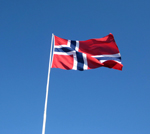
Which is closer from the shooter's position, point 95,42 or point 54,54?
point 54,54

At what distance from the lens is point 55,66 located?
72.8 feet

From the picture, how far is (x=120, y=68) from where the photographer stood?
23.3m

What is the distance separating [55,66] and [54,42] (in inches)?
97.7

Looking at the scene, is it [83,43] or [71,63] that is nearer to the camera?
[71,63]

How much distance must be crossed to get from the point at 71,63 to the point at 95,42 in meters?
3.12

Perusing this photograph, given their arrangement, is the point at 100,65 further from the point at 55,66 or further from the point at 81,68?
the point at 55,66

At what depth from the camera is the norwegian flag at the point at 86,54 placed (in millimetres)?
23000

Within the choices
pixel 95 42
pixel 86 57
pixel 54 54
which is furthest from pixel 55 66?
pixel 95 42

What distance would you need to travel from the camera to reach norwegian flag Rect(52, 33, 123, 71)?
2300 cm

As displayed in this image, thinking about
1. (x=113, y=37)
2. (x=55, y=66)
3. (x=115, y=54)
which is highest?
(x=113, y=37)

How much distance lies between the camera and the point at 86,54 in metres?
24.0

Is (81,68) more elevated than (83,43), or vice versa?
(83,43)

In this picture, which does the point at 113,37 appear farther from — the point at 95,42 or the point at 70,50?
the point at 70,50

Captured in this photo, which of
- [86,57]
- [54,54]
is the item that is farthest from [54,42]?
[86,57]
